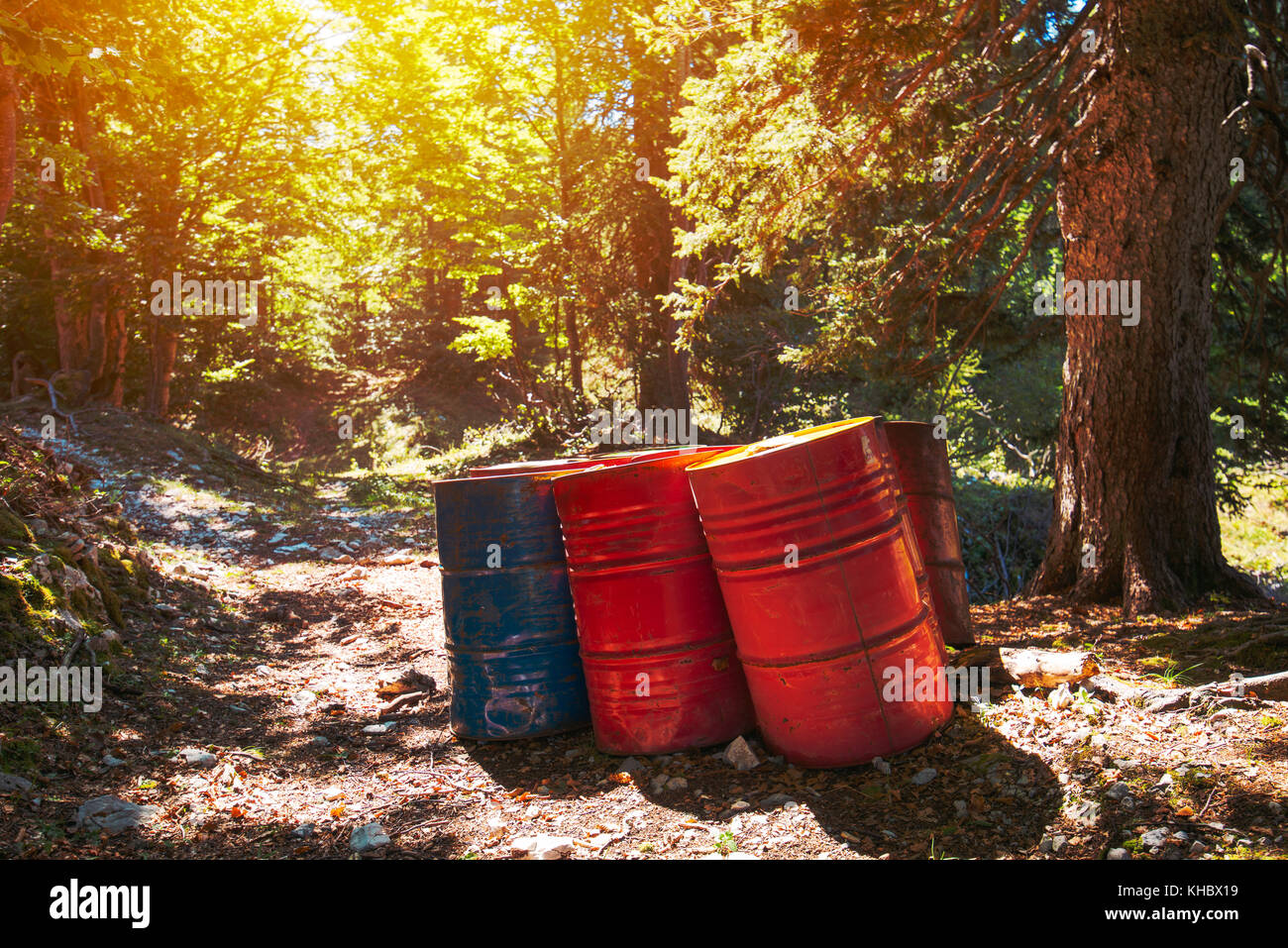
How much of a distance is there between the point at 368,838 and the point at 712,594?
5.22 ft

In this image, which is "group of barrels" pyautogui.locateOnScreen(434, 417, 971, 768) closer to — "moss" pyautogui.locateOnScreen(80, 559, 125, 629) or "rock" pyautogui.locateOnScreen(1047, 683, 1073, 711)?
"rock" pyautogui.locateOnScreen(1047, 683, 1073, 711)

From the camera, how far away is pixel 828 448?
3.29 metres

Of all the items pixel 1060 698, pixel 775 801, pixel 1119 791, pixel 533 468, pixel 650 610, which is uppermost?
pixel 533 468

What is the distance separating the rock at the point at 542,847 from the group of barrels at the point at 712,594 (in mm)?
720

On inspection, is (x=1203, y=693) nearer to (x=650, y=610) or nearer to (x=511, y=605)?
(x=650, y=610)

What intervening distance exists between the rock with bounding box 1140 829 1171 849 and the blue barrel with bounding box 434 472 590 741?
90.0 inches

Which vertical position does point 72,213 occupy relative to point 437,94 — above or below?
below

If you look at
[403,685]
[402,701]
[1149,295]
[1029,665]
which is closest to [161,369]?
[403,685]

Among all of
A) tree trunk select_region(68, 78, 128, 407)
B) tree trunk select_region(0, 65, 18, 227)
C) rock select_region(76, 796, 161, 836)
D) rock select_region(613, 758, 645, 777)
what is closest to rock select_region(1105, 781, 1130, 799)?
rock select_region(613, 758, 645, 777)

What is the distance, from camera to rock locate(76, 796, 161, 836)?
315 centimetres

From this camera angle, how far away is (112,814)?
10.6 ft
